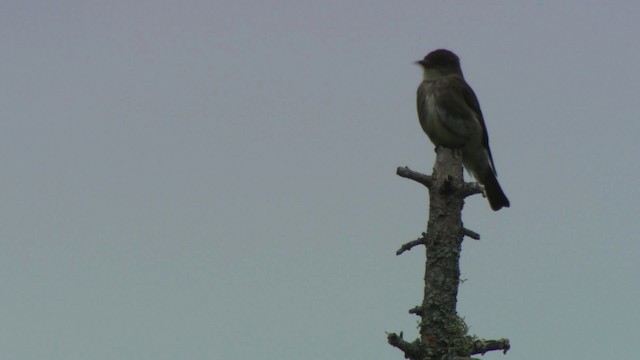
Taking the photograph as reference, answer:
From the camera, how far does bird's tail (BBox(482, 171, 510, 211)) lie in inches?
427

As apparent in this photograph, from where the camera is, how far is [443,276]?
21.6ft

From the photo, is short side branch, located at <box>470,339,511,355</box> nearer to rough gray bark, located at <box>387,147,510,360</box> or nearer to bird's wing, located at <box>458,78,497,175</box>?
rough gray bark, located at <box>387,147,510,360</box>

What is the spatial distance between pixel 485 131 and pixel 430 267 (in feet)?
14.9

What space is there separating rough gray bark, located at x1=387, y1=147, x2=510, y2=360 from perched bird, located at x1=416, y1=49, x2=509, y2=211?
3.24m

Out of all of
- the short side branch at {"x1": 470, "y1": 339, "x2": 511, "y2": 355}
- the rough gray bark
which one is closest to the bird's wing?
the rough gray bark

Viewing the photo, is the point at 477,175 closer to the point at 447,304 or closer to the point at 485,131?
the point at 485,131

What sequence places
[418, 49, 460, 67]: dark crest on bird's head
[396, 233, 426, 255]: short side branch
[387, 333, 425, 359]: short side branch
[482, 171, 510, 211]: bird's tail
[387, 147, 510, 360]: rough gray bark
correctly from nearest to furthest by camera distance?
[387, 333, 425, 359]: short side branch < [387, 147, 510, 360]: rough gray bark < [396, 233, 426, 255]: short side branch < [482, 171, 510, 211]: bird's tail < [418, 49, 460, 67]: dark crest on bird's head

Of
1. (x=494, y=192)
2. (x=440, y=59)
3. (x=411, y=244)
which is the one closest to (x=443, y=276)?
(x=411, y=244)

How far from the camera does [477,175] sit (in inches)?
434

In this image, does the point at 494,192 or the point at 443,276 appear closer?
the point at 443,276

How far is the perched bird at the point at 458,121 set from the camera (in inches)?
408

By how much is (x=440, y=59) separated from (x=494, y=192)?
1612 mm

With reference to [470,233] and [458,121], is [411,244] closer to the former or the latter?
[470,233]

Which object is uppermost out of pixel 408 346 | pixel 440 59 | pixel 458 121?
pixel 440 59
